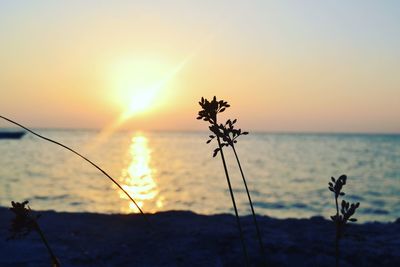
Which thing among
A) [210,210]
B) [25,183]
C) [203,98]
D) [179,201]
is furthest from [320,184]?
[203,98]

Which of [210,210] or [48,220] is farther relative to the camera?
[210,210]

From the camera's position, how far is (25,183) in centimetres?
2886

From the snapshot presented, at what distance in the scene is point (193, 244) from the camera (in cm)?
565

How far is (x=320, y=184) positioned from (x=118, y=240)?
29.6 metres

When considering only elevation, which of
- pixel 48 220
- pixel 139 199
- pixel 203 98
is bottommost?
pixel 139 199

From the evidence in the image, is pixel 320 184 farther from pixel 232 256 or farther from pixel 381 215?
pixel 232 256

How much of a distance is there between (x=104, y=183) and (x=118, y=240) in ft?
80.9

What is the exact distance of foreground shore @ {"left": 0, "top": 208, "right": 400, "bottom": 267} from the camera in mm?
5062

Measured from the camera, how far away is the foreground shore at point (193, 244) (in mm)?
5062

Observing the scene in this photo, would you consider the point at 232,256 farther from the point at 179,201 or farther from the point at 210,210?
the point at 179,201

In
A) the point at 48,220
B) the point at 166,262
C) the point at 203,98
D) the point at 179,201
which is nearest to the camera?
the point at 203,98

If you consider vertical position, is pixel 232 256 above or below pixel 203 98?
below

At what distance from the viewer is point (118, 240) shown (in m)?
6.34

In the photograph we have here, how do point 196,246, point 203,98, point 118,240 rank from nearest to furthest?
point 203,98 < point 196,246 < point 118,240
